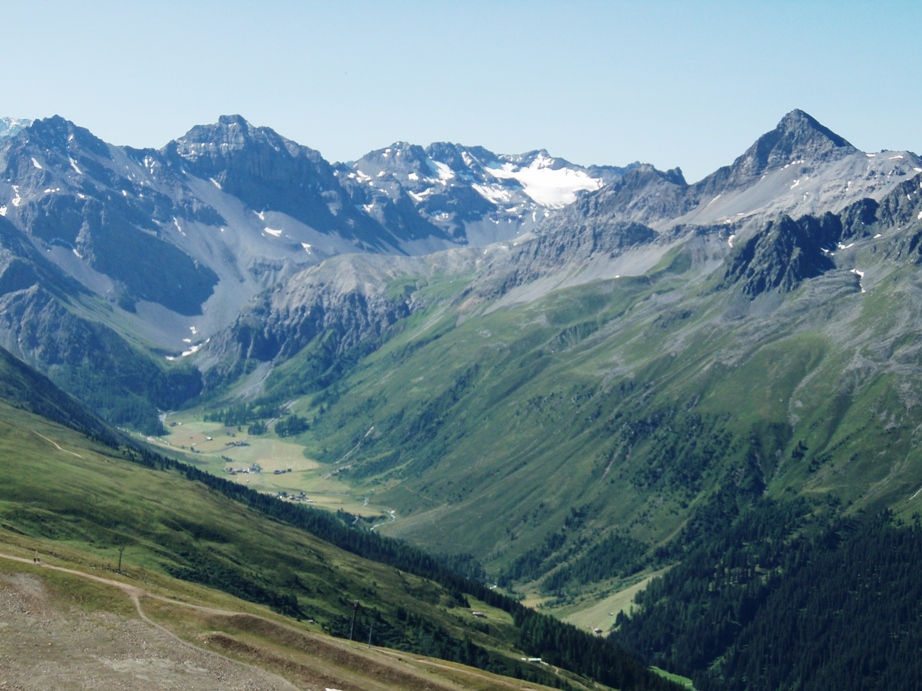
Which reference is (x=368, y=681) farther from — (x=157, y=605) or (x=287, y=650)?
(x=157, y=605)

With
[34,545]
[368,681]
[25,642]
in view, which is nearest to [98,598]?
[25,642]

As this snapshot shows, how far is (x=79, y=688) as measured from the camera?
107688mm

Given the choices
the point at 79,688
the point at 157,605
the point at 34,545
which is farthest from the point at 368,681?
the point at 34,545

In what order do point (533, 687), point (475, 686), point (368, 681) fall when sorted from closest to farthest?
point (368, 681)
point (475, 686)
point (533, 687)

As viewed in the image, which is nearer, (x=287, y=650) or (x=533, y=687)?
(x=287, y=650)

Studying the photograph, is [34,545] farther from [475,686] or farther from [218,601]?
[475,686]

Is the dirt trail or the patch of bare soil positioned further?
the dirt trail

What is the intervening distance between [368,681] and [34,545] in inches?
2823

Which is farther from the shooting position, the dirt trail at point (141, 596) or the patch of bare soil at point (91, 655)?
the dirt trail at point (141, 596)

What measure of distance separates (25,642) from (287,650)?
32338mm

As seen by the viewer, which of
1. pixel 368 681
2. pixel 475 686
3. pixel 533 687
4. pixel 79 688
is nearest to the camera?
pixel 79 688

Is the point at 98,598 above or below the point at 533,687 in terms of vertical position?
above

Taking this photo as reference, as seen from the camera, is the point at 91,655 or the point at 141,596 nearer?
the point at 91,655

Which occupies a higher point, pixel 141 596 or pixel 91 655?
pixel 141 596
